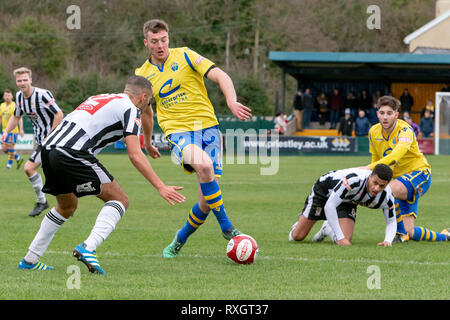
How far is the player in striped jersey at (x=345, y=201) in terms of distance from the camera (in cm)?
816

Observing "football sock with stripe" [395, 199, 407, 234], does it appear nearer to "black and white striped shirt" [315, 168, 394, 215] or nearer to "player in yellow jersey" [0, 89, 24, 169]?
"black and white striped shirt" [315, 168, 394, 215]

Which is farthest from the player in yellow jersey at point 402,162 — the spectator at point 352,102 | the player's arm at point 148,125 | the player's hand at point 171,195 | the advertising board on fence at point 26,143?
the spectator at point 352,102

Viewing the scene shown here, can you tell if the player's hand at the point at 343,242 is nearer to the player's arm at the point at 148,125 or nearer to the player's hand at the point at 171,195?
the player's arm at the point at 148,125

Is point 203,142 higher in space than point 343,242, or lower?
higher

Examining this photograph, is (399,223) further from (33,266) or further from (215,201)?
(33,266)

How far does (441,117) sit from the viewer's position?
33719 mm

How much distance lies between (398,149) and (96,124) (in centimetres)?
397

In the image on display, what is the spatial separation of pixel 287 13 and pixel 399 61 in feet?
62.8

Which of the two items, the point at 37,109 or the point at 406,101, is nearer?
the point at 37,109

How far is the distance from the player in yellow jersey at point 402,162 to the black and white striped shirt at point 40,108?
5184 millimetres

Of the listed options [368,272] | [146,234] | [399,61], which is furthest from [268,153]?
[368,272]

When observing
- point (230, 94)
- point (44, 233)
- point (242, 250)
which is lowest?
point (242, 250)

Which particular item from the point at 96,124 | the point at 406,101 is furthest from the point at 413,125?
the point at 406,101

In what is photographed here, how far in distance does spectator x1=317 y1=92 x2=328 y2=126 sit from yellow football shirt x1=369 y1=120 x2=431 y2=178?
2987cm
